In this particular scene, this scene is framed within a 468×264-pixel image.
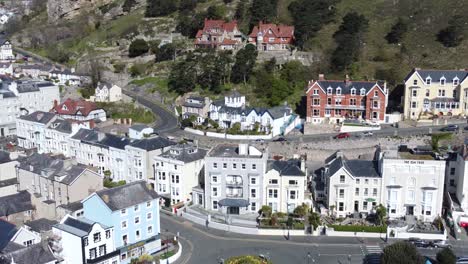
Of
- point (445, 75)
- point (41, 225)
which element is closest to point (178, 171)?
point (41, 225)

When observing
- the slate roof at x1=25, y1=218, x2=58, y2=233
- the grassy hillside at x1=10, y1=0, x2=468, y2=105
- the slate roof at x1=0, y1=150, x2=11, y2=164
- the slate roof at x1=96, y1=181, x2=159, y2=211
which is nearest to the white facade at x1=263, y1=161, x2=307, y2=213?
the slate roof at x1=96, y1=181, x2=159, y2=211

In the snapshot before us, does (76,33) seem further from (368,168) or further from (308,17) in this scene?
(368,168)

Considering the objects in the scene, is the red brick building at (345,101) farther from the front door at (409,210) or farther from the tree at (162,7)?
the tree at (162,7)

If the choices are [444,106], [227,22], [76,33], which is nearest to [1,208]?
[444,106]

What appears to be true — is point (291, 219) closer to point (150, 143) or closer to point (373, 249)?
point (373, 249)

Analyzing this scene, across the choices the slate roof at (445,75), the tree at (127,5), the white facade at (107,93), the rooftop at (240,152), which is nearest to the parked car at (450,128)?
the slate roof at (445,75)

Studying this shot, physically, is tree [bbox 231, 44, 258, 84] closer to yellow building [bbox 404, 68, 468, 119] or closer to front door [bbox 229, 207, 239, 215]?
yellow building [bbox 404, 68, 468, 119]
